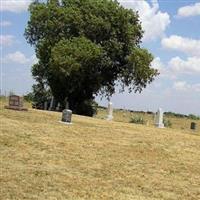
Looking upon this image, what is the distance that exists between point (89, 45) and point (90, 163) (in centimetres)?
2382

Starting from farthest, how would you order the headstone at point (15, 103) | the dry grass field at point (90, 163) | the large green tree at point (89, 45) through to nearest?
the large green tree at point (89, 45)
the headstone at point (15, 103)
the dry grass field at point (90, 163)

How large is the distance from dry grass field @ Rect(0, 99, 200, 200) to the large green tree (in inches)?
658

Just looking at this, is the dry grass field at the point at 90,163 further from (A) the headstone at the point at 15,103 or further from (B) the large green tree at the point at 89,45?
(B) the large green tree at the point at 89,45

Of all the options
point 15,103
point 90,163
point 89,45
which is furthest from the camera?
point 89,45

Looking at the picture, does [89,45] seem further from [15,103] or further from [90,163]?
[90,163]

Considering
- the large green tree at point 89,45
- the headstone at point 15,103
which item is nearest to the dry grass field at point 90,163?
the headstone at point 15,103

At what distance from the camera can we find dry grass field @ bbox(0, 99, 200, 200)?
1277 cm

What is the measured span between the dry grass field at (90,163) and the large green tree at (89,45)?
1671cm

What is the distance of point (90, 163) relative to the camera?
15883 mm

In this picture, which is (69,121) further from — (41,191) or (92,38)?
(92,38)

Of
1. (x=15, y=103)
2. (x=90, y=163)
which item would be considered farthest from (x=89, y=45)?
(x=90, y=163)

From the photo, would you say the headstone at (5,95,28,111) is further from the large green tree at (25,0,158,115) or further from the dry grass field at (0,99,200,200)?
the large green tree at (25,0,158,115)

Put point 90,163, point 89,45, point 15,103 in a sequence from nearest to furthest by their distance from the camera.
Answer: point 90,163 < point 15,103 < point 89,45

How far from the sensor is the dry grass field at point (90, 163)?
12766 mm
